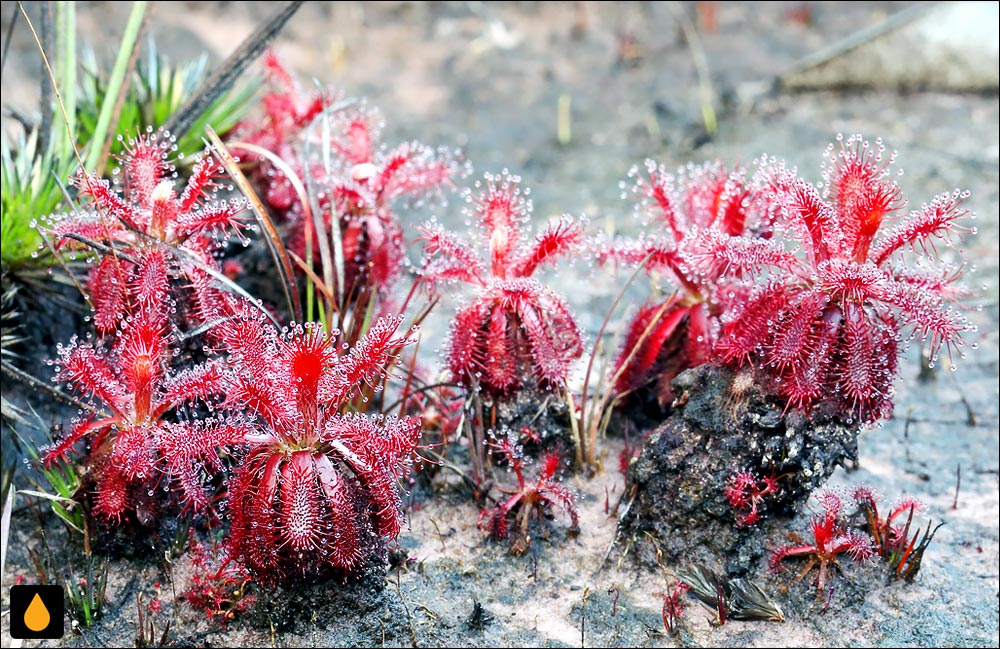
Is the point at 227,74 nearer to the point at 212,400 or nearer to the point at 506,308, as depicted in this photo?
the point at 212,400

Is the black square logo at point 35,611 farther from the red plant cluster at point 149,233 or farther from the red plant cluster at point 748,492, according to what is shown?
the red plant cluster at point 748,492

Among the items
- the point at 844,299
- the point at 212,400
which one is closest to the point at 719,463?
the point at 844,299

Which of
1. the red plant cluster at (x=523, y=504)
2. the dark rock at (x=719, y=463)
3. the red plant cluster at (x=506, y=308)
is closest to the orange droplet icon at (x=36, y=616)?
the red plant cluster at (x=523, y=504)

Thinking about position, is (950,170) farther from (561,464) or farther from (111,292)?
(111,292)

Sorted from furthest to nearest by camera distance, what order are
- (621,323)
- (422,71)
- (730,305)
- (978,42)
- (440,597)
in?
(422,71)
(978,42)
(621,323)
(730,305)
(440,597)

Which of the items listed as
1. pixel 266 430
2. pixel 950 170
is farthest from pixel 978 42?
pixel 266 430

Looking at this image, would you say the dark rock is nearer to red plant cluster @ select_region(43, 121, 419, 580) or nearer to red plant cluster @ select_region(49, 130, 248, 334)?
red plant cluster @ select_region(43, 121, 419, 580)
